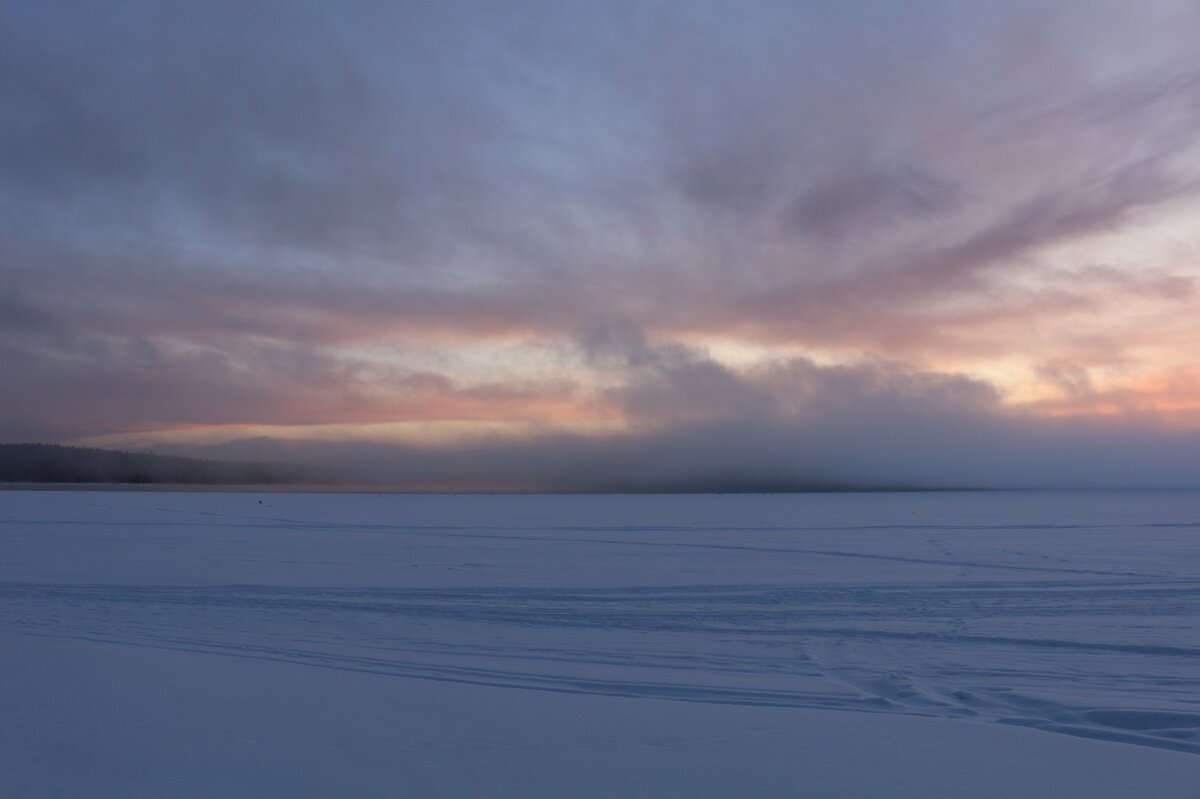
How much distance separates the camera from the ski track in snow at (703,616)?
7.38 meters

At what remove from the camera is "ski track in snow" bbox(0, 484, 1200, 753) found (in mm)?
7375

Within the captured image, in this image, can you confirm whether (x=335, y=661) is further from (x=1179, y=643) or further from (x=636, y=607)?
(x=1179, y=643)

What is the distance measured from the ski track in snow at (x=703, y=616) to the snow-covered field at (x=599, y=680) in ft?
0.20

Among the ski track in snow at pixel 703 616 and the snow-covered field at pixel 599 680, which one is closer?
the snow-covered field at pixel 599 680

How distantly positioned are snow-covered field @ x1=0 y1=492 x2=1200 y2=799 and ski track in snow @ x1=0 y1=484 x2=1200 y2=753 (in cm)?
6

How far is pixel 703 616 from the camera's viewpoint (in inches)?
443

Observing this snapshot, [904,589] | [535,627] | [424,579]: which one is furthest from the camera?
[424,579]

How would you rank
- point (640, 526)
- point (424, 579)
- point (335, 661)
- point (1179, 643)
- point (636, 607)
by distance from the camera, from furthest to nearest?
point (640, 526) → point (424, 579) → point (636, 607) → point (1179, 643) → point (335, 661)

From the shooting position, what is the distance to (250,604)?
12062 millimetres

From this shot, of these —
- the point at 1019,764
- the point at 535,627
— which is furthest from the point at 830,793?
the point at 535,627

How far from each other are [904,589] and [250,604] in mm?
10327

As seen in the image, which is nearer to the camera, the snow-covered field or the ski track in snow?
the snow-covered field

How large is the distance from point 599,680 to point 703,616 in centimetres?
394

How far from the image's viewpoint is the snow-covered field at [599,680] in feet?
17.2
